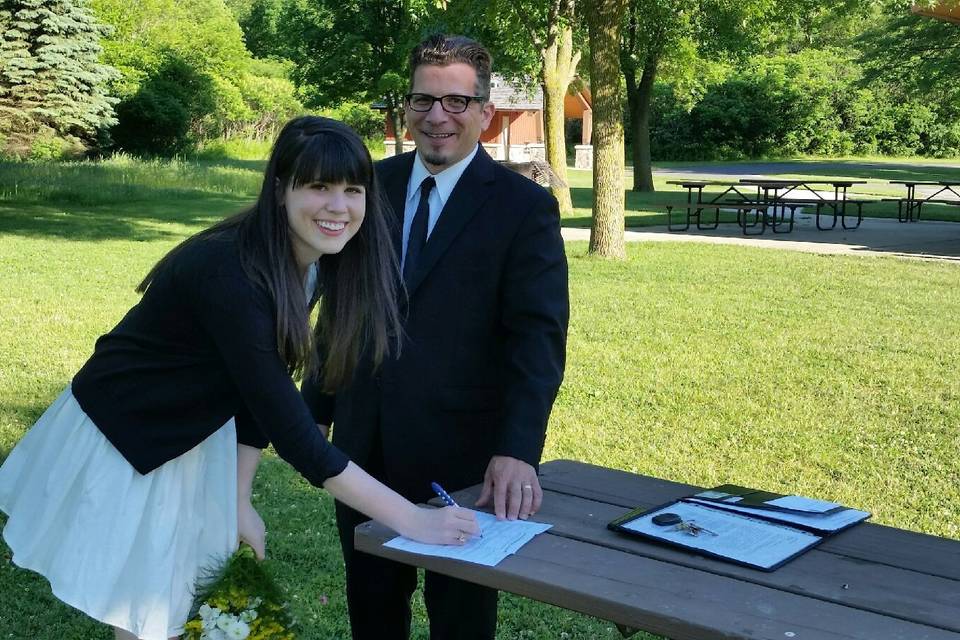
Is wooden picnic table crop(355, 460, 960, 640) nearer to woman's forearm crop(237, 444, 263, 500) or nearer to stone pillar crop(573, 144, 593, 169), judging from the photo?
woman's forearm crop(237, 444, 263, 500)

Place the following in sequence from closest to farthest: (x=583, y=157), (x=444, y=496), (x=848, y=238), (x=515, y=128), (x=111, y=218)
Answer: (x=444, y=496) → (x=848, y=238) → (x=111, y=218) → (x=583, y=157) → (x=515, y=128)

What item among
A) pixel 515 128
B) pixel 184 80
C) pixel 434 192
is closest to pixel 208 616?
pixel 434 192

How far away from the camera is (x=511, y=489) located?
2.88 metres

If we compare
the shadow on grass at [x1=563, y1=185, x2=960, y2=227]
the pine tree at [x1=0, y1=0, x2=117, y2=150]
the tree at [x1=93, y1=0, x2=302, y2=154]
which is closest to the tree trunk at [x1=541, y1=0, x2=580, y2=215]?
the shadow on grass at [x1=563, y1=185, x2=960, y2=227]

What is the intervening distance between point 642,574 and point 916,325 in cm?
907

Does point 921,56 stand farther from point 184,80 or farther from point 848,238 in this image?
point 184,80

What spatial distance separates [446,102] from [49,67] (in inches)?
1320

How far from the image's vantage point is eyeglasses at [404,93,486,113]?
10.0ft

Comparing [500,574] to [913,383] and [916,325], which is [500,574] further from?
[916,325]

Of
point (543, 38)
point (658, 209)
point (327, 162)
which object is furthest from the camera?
point (658, 209)

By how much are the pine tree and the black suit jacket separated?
106ft

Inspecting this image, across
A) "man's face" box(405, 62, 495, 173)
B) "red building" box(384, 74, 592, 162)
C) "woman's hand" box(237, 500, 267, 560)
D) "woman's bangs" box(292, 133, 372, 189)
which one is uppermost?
"red building" box(384, 74, 592, 162)

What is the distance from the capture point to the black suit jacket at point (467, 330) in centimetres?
308

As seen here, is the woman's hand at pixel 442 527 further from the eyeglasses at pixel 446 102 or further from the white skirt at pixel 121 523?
the eyeglasses at pixel 446 102
